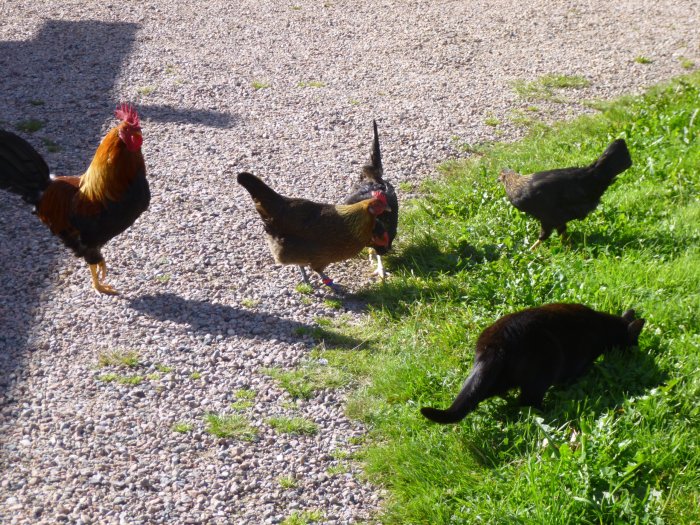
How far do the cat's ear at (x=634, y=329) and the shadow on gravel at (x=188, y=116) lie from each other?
664cm

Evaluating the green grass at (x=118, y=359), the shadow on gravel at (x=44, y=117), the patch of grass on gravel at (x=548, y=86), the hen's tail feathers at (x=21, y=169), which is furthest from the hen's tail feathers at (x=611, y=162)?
the shadow on gravel at (x=44, y=117)

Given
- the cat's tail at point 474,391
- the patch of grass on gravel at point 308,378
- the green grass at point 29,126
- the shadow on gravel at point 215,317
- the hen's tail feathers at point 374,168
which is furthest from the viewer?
the green grass at point 29,126

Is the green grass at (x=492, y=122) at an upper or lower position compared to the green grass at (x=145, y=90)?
upper

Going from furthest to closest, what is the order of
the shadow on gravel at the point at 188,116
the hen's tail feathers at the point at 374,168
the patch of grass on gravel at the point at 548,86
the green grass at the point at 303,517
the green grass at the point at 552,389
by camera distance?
the patch of grass on gravel at the point at 548,86
the shadow on gravel at the point at 188,116
the hen's tail feathers at the point at 374,168
the green grass at the point at 303,517
the green grass at the point at 552,389

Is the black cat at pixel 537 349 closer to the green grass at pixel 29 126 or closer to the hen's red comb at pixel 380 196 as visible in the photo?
the hen's red comb at pixel 380 196

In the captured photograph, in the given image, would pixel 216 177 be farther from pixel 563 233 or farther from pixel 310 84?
pixel 563 233

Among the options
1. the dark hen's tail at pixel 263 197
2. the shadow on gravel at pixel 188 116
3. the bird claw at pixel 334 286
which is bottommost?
the shadow on gravel at pixel 188 116

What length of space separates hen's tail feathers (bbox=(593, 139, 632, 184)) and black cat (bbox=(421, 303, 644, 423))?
211 cm

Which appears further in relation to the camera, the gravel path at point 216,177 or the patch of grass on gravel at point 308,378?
the patch of grass on gravel at point 308,378

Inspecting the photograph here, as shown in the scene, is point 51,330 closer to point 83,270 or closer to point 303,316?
point 83,270

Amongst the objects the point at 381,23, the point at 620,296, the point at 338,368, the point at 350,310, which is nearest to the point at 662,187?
the point at 620,296

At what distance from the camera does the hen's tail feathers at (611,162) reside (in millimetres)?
6723

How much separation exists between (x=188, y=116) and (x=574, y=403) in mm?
7374

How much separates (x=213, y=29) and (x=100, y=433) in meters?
10.1
